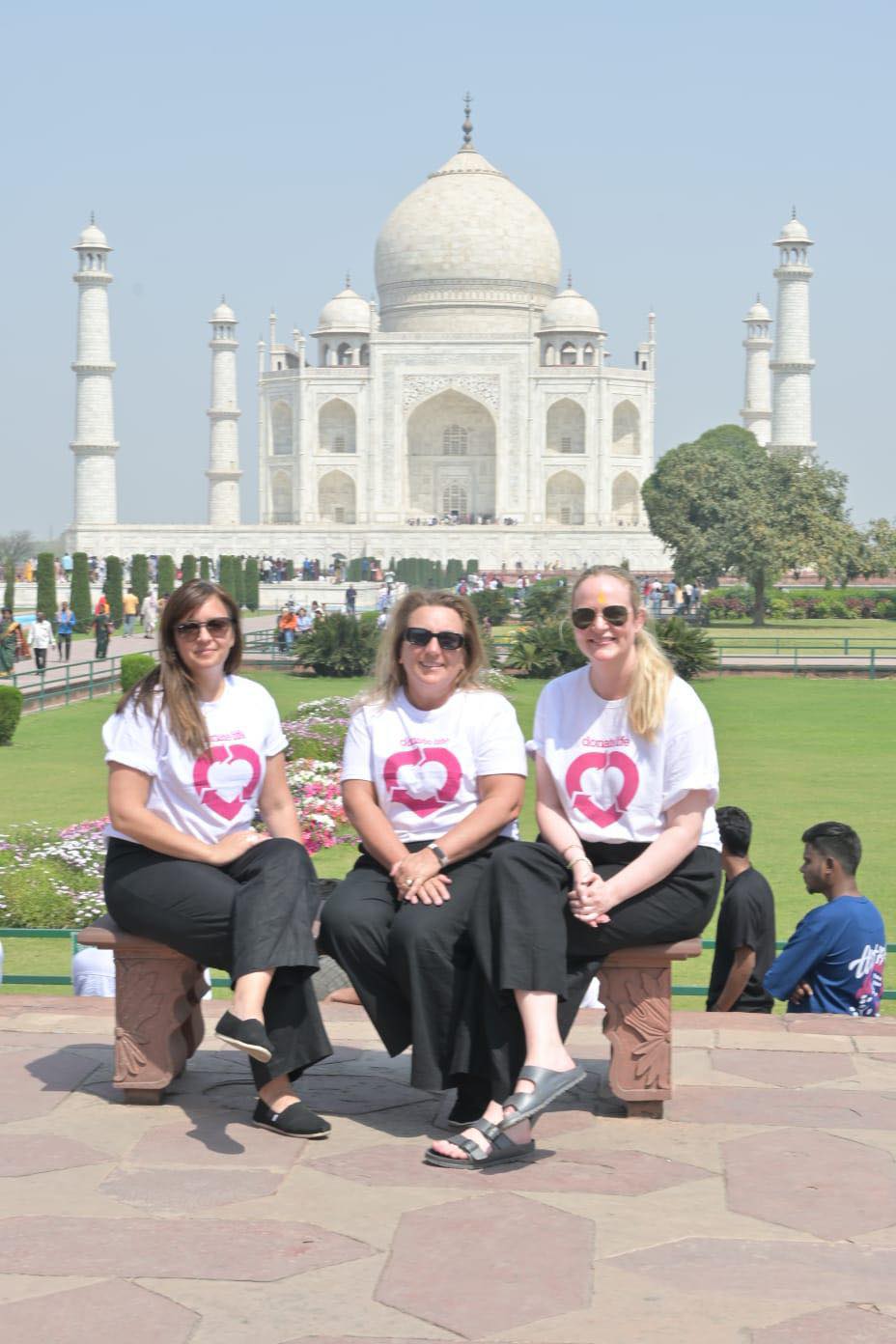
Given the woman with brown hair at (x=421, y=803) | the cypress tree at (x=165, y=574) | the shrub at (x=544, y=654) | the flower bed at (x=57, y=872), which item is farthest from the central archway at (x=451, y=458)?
the woman with brown hair at (x=421, y=803)

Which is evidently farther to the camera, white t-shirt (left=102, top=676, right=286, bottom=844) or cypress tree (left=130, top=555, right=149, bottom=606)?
cypress tree (left=130, top=555, right=149, bottom=606)

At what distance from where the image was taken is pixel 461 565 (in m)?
41.3

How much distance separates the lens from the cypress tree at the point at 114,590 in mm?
26750

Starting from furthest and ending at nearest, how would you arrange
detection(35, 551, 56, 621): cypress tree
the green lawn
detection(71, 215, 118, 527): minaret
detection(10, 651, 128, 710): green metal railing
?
detection(71, 215, 118, 527): minaret, detection(35, 551, 56, 621): cypress tree, detection(10, 651, 128, 710): green metal railing, the green lawn

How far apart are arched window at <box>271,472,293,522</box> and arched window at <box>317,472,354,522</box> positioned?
3.36 feet

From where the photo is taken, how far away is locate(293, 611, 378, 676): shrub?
1955 centimetres

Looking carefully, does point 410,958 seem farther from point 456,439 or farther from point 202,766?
point 456,439

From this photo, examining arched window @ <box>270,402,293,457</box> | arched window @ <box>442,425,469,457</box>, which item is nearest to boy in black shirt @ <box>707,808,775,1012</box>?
arched window @ <box>442,425,469,457</box>

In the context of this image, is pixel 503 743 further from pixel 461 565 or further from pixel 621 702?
pixel 461 565

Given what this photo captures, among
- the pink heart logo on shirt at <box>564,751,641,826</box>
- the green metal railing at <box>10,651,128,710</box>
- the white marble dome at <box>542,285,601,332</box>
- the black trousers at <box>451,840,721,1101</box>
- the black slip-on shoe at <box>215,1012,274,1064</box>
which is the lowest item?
the green metal railing at <box>10,651,128,710</box>

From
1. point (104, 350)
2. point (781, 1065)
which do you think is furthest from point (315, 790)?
point (104, 350)

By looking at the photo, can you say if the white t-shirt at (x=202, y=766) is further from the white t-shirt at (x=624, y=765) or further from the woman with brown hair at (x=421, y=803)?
the white t-shirt at (x=624, y=765)

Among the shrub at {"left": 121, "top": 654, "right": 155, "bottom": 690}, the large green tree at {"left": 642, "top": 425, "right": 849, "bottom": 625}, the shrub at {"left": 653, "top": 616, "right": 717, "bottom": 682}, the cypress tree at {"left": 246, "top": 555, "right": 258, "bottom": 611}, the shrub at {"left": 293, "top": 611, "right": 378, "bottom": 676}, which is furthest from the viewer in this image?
the cypress tree at {"left": 246, "top": 555, "right": 258, "bottom": 611}

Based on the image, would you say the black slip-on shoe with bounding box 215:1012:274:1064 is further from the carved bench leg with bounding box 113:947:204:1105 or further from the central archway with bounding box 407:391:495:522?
the central archway with bounding box 407:391:495:522
